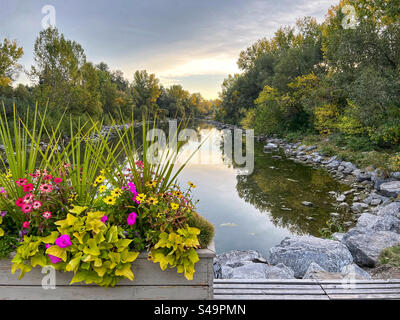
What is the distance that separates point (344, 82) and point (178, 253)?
12.0 m

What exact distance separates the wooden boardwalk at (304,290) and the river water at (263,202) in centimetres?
137

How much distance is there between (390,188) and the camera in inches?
219

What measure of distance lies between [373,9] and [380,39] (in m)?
1.84

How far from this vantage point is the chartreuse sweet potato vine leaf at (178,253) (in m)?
1.39

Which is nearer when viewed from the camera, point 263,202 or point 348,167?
point 263,202

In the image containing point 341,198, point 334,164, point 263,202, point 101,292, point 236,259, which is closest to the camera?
point 101,292

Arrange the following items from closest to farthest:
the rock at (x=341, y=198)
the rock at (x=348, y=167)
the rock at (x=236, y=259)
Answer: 1. the rock at (x=236, y=259)
2. the rock at (x=341, y=198)
3. the rock at (x=348, y=167)

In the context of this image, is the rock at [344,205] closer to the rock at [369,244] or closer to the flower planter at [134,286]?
the rock at [369,244]

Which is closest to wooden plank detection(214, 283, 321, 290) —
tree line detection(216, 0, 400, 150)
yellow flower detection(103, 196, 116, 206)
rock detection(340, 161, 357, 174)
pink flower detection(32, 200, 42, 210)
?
yellow flower detection(103, 196, 116, 206)

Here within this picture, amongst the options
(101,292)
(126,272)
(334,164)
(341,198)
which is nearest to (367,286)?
(126,272)

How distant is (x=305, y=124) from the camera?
16.2 meters

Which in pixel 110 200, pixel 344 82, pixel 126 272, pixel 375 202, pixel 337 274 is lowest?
pixel 375 202

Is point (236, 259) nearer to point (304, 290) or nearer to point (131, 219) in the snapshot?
point (304, 290)

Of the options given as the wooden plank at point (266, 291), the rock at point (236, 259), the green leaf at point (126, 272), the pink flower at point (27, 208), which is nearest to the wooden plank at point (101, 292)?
the green leaf at point (126, 272)
